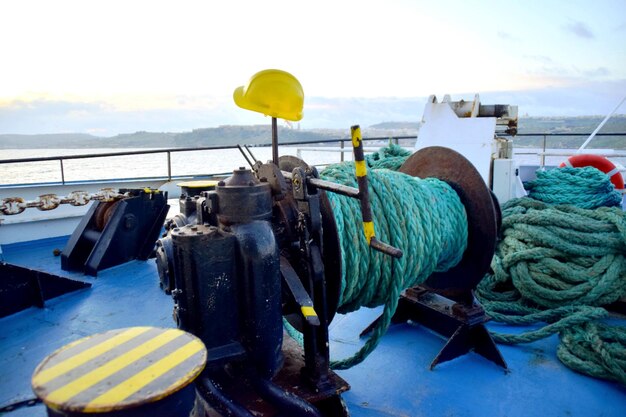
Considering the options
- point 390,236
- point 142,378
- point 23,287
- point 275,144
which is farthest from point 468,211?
point 23,287

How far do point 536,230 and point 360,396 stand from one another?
5.89ft

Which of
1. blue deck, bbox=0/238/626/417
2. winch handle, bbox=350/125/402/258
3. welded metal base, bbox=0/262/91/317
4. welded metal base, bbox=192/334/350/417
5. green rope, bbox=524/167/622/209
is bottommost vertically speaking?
blue deck, bbox=0/238/626/417

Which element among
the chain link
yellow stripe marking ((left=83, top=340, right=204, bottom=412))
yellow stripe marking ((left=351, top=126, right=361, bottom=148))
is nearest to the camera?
yellow stripe marking ((left=83, top=340, right=204, bottom=412))

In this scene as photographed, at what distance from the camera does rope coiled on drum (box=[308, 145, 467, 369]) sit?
189cm

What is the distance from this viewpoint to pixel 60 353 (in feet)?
3.55

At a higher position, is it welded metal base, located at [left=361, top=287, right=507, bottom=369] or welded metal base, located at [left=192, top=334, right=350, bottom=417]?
welded metal base, located at [left=192, top=334, right=350, bottom=417]

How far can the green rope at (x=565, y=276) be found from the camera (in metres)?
2.55

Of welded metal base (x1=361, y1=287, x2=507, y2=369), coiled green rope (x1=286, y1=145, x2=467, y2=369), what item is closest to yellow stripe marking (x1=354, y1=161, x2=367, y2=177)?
coiled green rope (x1=286, y1=145, x2=467, y2=369)

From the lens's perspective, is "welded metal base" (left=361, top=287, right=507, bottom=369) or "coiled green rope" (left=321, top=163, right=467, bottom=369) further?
"welded metal base" (left=361, top=287, right=507, bottom=369)

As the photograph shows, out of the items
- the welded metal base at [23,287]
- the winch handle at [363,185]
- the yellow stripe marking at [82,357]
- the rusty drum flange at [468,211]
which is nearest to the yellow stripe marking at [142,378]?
the yellow stripe marking at [82,357]

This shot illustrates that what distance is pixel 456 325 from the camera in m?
2.54

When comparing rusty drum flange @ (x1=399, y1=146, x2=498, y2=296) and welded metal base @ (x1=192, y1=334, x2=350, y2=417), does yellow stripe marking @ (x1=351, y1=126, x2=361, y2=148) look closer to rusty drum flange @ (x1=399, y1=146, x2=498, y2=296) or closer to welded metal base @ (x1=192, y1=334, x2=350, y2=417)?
welded metal base @ (x1=192, y1=334, x2=350, y2=417)

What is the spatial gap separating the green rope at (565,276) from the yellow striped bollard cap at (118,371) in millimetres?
2223

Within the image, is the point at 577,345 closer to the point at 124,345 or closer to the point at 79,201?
the point at 124,345
